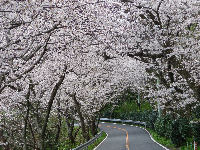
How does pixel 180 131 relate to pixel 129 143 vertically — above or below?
above

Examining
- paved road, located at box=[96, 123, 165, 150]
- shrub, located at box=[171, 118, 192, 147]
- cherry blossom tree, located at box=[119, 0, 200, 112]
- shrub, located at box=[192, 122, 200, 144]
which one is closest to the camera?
cherry blossom tree, located at box=[119, 0, 200, 112]

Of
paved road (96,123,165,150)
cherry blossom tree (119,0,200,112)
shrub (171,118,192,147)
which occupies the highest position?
cherry blossom tree (119,0,200,112)

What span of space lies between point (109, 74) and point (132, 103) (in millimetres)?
36642

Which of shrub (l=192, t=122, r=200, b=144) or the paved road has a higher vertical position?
shrub (l=192, t=122, r=200, b=144)

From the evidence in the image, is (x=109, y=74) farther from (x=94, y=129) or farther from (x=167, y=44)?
(x=167, y=44)

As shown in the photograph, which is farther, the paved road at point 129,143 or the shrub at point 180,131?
the paved road at point 129,143

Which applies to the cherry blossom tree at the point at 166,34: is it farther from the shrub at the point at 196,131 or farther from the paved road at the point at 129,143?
the paved road at the point at 129,143

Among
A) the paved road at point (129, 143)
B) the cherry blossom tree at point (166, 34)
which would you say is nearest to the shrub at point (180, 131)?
the paved road at point (129, 143)

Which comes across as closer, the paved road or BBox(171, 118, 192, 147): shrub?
BBox(171, 118, 192, 147): shrub

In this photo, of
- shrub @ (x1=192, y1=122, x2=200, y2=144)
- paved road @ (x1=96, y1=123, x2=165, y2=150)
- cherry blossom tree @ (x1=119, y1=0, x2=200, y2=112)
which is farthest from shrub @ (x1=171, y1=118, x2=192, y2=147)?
cherry blossom tree @ (x1=119, y1=0, x2=200, y2=112)

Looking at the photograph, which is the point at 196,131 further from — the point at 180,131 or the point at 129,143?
the point at 129,143

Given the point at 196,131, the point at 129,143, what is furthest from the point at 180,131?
the point at 129,143

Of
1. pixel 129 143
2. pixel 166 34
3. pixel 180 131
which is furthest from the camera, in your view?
pixel 129 143

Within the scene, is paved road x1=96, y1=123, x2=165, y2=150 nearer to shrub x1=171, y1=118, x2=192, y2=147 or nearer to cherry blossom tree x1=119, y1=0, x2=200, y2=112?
shrub x1=171, y1=118, x2=192, y2=147
